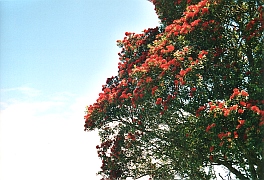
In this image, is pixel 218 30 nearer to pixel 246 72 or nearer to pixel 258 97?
pixel 246 72

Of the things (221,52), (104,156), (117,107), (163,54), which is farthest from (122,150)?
(221,52)

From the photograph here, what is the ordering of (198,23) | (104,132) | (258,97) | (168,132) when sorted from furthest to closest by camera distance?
(104,132) < (168,132) < (198,23) < (258,97)

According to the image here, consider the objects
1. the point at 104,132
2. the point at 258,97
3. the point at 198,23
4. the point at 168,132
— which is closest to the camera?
the point at 258,97

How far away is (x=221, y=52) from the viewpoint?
11.7m

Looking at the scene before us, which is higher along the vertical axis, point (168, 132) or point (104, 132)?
point (104, 132)

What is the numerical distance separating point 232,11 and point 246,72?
2.12m

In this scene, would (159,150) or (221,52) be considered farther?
(159,150)

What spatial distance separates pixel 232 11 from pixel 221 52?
1.52 metres

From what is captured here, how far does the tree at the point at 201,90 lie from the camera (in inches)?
417

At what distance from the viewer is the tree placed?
1059 cm

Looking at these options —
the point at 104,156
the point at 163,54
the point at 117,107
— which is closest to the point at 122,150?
the point at 104,156

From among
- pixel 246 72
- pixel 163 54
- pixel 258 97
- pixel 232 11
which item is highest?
pixel 232 11

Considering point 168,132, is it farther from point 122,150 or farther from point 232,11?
point 232,11

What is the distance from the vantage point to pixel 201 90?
11.3m
